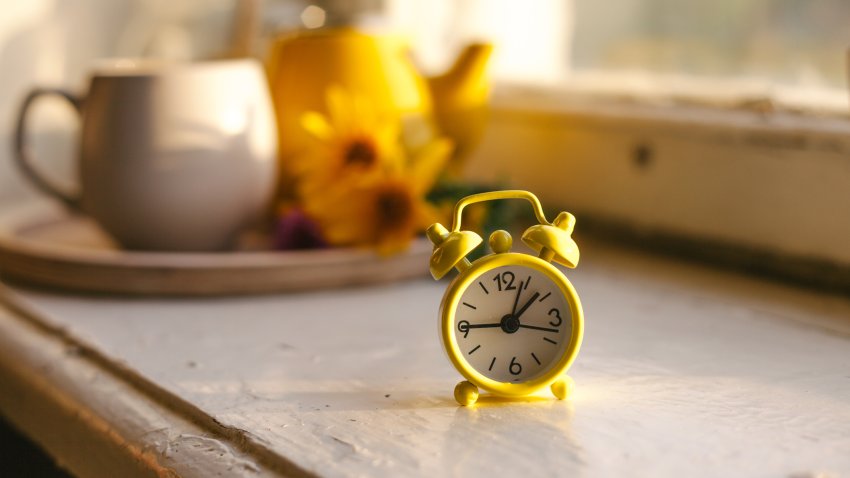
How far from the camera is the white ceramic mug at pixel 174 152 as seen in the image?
2.18ft

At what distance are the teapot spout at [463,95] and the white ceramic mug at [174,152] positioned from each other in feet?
0.55

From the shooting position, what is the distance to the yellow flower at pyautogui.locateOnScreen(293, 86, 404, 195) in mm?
695

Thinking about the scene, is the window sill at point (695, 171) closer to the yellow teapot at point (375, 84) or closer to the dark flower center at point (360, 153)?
the yellow teapot at point (375, 84)

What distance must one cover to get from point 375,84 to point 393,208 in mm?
129

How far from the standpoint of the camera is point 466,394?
435 mm

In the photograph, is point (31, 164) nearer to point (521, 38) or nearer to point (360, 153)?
point (360, 153)

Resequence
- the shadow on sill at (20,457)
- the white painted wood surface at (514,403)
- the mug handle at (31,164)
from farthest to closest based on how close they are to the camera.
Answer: the mug handle at (31,164) → the shadow on sill at (20,457) → the white painted wood surface at (514,403)

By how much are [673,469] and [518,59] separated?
2.44 feet

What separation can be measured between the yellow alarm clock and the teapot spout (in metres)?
0.36

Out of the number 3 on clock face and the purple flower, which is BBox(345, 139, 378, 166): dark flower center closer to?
the purple flower

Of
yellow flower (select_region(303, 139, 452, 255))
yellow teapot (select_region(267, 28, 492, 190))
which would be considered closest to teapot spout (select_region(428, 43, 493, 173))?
yellow teapot (select_region(267, 28, 492, 190))

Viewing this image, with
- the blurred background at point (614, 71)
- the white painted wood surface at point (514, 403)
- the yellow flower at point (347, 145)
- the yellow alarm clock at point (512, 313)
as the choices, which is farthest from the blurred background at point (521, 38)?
the yellow alarm clock at point (512, 313)

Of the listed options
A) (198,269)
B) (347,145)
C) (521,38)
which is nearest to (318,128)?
(347,145)

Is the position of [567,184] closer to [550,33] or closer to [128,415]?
[550,33]
